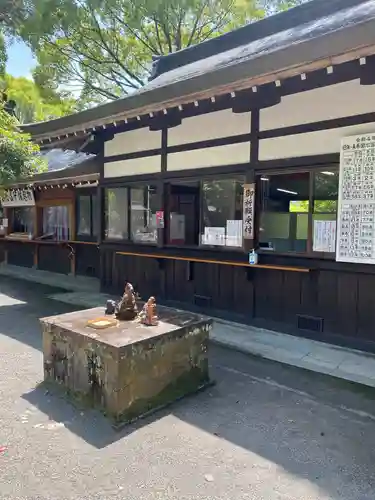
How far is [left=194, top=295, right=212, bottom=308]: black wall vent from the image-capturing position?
6086mm

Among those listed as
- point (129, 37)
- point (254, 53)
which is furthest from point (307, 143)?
point (129, 37)

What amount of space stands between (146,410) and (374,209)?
129 inches

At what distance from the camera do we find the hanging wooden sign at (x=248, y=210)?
5.34 metres

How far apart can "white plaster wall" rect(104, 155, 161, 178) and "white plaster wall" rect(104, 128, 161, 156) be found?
7.2 inches

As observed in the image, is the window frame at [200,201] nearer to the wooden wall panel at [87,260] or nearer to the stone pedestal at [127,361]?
the stone pedestal at [127,361]

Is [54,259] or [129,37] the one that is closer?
[54,259]

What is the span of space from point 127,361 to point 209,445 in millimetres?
833

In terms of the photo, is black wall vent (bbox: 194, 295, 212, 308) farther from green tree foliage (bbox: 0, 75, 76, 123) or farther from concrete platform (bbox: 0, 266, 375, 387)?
green tree foliage (bbox: 0, 75, 76, 123)

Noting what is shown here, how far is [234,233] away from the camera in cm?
570

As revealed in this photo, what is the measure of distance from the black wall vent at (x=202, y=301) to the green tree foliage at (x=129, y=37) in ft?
41.0

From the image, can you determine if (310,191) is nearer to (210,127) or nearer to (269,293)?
(269,293)

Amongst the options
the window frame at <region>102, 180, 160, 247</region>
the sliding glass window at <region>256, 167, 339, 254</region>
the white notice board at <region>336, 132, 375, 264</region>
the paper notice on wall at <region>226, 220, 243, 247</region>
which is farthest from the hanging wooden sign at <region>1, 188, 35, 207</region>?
the white notice board at <region>336, 132, 375, 264</region>

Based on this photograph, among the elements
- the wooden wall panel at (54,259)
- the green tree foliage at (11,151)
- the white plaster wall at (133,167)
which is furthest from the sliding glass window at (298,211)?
the wooden wall panel at (54,259)

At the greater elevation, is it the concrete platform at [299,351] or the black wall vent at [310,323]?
the black wall vent at [310,323]
